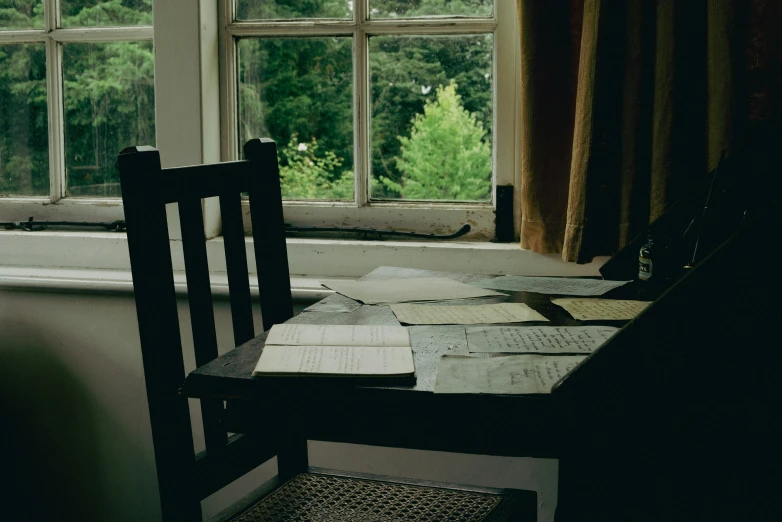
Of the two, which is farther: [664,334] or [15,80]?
[15,80]

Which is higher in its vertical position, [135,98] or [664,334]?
[135,98]

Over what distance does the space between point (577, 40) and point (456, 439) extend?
1170 millimetres

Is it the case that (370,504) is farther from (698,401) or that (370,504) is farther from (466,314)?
(698,401)

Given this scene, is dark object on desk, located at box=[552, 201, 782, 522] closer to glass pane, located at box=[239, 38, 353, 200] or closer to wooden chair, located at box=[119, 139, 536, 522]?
wooden chair, located at box=[119, 139, 536, 522]

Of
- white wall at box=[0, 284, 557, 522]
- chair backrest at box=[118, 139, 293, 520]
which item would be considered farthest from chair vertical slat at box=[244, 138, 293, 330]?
white wall at box=[0, 284, 557, 522]

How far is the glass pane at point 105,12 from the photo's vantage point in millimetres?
2172

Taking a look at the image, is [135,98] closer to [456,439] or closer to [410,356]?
[410,356]

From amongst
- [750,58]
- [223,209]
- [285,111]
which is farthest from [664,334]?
[285,111]

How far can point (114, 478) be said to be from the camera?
2109mm

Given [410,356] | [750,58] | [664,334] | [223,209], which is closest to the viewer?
[664,334]

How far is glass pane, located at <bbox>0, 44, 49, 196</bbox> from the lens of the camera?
2.27 m

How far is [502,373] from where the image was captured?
878 mm

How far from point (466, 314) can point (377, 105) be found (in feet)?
3.29

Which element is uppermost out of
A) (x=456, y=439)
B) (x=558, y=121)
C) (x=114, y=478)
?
(x=558, y=121)
